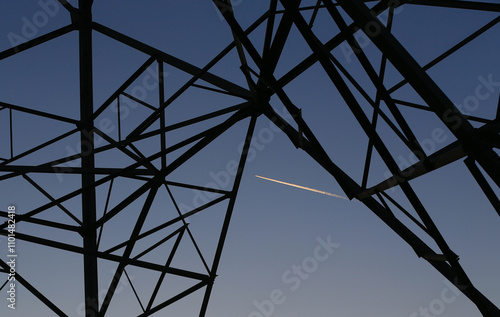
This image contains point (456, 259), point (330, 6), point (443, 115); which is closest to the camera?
point (443, 115)

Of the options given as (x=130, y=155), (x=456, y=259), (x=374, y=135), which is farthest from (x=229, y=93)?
(x=456, y=259)

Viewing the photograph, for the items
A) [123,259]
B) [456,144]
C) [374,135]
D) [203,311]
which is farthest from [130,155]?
[456,144]

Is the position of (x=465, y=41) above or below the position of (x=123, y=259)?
below

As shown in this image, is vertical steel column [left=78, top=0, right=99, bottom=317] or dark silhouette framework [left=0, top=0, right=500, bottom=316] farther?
vertical steel column [left=78, top=0, right=99, bottom=317]

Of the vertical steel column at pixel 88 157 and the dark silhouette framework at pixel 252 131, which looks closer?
the dark silhouette framework at pixel 252 131

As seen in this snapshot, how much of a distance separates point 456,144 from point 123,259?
5.55m

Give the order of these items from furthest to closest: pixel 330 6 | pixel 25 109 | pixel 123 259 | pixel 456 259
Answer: pixel 25 109 → pixel 123 259 → pixel 456 259 → pixel 330 6

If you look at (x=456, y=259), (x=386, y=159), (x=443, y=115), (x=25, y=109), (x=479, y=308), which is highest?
(x=25, y=109)

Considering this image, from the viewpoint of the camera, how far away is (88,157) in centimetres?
1135

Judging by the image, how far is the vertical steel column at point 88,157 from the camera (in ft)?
36.1

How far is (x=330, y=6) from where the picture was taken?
21.7 feet

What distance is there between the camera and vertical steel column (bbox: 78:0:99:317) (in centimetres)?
1101

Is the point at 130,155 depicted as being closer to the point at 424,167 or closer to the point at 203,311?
the point at 203,311

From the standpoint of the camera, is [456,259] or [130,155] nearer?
[456,259]
